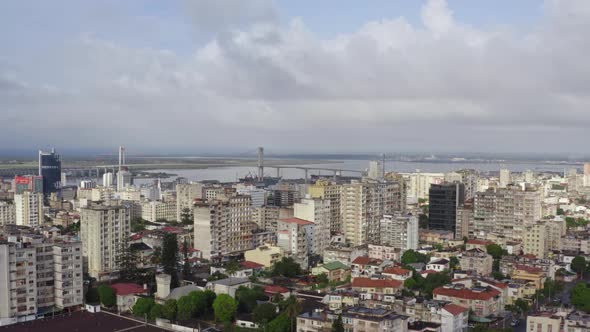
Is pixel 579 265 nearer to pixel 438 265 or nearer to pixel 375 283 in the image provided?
pixel 438 265

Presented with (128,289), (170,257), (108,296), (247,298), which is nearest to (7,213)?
(170,257)

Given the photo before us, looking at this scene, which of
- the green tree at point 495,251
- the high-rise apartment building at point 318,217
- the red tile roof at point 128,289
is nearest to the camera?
the red tile roof at point 128,289

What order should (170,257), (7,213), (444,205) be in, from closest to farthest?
(170,257)
(444,205)
(7,213)

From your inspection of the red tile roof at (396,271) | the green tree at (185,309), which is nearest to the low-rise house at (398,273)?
the red tile roof at (396,271)

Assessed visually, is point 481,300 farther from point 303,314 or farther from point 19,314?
point 19,314

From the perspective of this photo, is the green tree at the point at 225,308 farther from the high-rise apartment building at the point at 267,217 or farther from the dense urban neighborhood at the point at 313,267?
the high-rise apartment building at the point at 267,217

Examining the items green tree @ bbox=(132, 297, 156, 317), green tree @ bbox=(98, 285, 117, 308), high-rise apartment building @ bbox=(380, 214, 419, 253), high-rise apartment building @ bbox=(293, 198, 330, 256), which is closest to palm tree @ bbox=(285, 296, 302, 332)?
green tree @ bbox=(132, 297, 156, 317)

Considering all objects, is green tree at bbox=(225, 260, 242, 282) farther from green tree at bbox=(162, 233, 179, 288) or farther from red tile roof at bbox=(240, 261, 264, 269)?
green tree at bbox=(162, 233, 179, 288)
